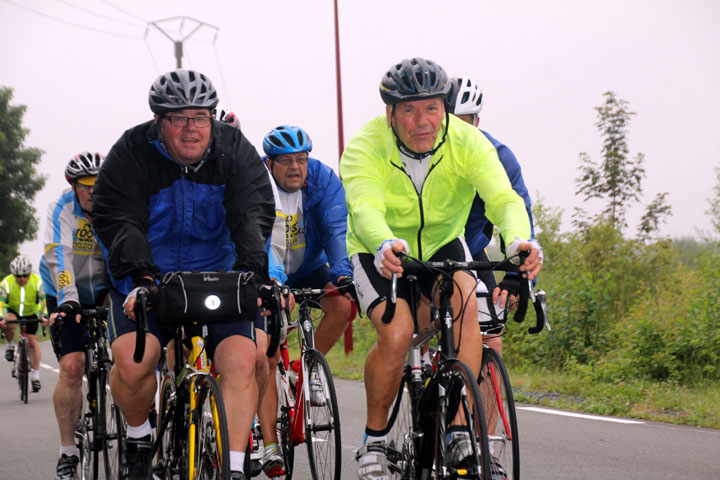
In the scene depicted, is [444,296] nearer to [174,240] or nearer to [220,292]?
[220,292]

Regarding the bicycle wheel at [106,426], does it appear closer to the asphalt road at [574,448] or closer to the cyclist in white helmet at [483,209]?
the asphalt road at [574,448]

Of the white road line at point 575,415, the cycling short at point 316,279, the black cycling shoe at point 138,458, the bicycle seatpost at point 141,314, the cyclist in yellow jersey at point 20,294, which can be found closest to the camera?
the bicycle seatpost at point 141,314

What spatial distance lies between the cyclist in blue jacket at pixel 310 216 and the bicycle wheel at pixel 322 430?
0.52 metres

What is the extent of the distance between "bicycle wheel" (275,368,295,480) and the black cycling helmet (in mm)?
2303

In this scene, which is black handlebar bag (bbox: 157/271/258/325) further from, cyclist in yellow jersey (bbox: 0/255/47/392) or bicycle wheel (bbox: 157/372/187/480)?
cyclist in yellow jersey (bbox: 0/255/47/392)

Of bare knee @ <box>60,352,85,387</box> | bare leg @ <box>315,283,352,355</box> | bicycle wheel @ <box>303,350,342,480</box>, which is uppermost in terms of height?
bare leg @ <box>315,283,352,355</box>

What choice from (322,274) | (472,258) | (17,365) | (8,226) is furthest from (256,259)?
(8,226)

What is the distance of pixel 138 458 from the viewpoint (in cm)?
467

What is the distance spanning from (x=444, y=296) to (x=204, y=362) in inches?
46.4

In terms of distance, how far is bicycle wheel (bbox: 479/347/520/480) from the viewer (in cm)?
416

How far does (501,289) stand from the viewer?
4.42 metres

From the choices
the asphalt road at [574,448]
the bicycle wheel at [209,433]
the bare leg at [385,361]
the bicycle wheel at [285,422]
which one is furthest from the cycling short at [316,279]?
the bicycle wheel at [209,433]

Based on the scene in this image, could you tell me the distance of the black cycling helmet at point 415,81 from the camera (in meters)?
4.71

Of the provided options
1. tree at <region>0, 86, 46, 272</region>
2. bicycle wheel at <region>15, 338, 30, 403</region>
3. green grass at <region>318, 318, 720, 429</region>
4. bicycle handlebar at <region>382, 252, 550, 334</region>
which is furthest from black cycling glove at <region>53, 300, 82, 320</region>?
tree at <region>0, 86, 46, 272</region>
